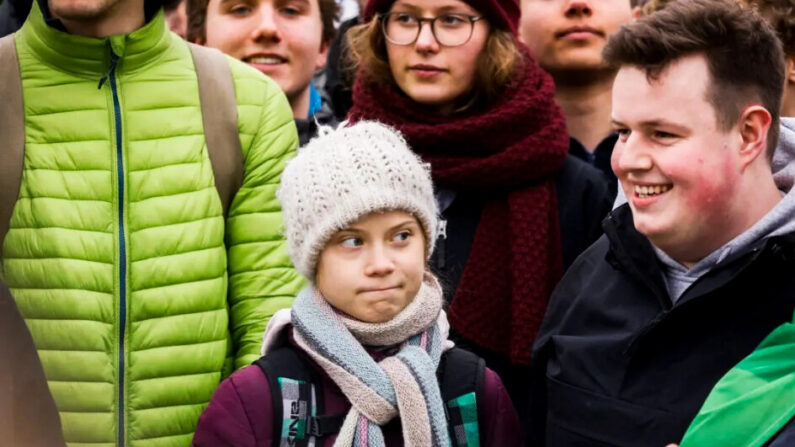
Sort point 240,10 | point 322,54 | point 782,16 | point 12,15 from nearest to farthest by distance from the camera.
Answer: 1. point 782,16
2. point 12,15
3. point 240,10
4. point 322,54

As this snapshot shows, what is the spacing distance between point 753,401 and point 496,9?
1.93 meters

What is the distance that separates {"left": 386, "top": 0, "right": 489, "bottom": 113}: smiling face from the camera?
4.00 metres

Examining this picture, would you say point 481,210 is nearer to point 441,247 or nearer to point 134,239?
point 441,247

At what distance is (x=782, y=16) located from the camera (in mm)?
3445

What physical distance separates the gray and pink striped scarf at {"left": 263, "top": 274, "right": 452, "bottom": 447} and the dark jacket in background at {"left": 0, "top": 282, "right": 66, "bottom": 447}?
1363mm

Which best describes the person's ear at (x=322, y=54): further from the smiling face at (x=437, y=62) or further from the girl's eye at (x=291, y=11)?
the smiling face at (x=437, y=62)

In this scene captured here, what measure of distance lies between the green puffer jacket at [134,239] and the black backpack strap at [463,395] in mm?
557

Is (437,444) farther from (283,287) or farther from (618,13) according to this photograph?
(618,13)

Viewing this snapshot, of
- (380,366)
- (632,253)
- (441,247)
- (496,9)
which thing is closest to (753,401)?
(632,253)

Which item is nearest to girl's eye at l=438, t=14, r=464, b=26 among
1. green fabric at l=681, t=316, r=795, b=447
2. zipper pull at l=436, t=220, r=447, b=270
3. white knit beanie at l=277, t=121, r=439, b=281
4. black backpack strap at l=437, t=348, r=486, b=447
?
zipper pull at l=436, t=220, r=447, b=270

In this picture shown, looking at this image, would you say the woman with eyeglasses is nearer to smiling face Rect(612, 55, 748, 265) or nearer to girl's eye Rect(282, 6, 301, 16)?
girl's eye Rect(282, 6, 301, 16)

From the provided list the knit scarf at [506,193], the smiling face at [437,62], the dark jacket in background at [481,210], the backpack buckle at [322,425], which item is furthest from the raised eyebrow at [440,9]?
the backpack buckle at [322,425]

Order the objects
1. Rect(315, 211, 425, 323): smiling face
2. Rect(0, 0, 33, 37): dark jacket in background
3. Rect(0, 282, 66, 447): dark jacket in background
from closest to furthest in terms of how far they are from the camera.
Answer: Rect(0, 282, 66, 447): dark jacket in background
Rect(315, 211, 425, 323): smiling face
Rect(0, 0, 33, 37): dark jacket in background

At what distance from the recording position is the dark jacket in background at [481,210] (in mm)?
3803
